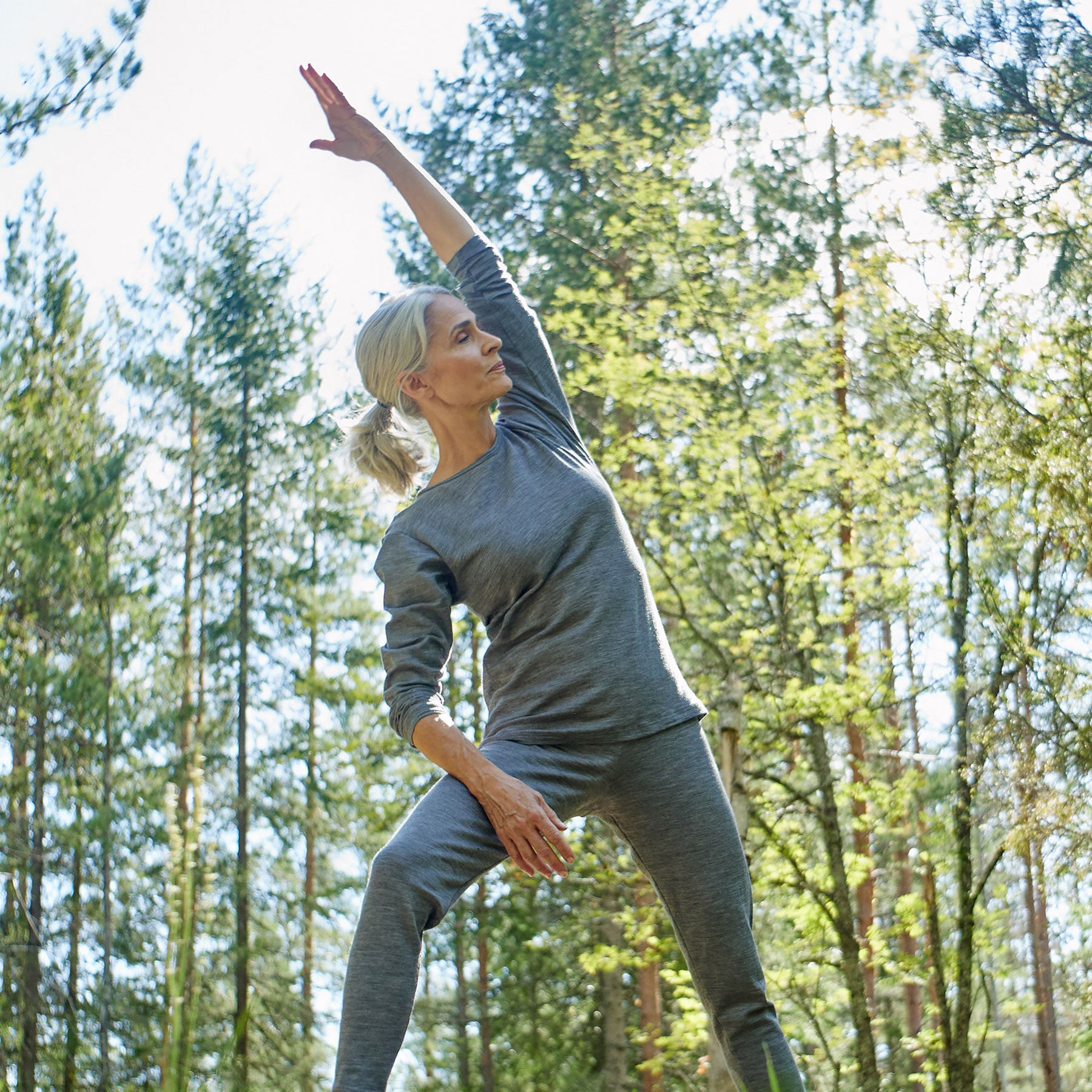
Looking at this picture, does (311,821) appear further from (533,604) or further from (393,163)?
(533,604)

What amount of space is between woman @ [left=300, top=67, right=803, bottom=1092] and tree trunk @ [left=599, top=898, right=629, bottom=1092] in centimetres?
780

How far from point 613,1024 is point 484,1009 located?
56.9 inches

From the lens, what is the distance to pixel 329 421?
1155 cm

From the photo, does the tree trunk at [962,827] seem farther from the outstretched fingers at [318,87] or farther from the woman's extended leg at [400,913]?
the woman's extended leg at [400,913]

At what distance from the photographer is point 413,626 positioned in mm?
1751

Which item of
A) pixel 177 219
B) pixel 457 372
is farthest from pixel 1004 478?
pixel 177 219

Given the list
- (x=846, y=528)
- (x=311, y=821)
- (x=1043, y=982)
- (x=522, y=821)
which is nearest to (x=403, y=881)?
(x=522, y=821)

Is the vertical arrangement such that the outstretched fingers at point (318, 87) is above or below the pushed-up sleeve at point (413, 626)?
above

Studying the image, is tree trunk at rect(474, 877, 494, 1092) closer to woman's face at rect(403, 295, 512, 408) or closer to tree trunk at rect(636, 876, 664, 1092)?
tree trunk at rect(636, 876, 664, 1092)

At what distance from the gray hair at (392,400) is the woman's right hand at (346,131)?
26 centimetres

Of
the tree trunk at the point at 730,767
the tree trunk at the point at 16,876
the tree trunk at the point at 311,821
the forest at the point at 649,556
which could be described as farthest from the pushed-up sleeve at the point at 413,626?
the tree trunk at the point at 16,876

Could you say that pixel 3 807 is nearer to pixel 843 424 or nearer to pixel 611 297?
pixel 611 297

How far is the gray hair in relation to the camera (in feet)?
6.23

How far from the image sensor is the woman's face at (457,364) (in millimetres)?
1878
